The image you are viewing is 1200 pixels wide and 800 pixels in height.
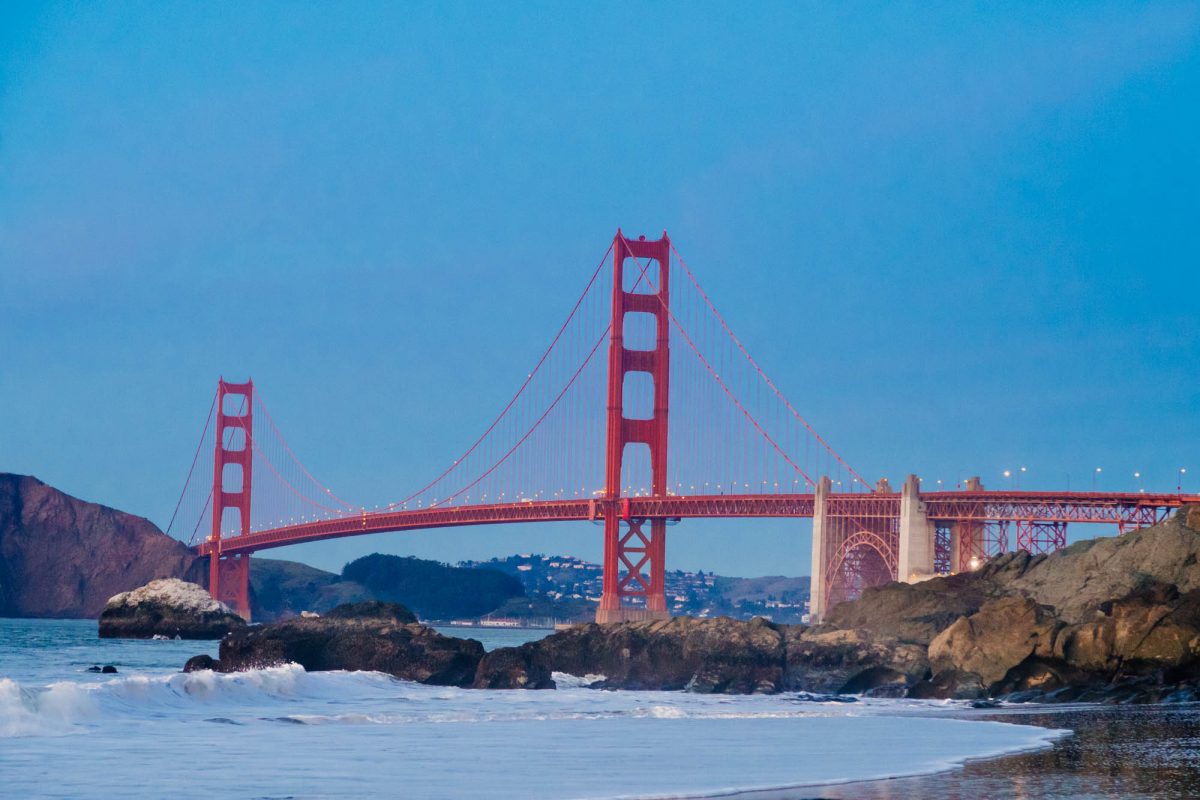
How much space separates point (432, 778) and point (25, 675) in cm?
2745

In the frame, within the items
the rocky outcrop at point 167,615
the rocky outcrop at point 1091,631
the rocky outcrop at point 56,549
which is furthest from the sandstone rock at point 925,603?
the rocky outcrop at point 56,549

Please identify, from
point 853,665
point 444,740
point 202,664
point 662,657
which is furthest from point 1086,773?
point 202,664

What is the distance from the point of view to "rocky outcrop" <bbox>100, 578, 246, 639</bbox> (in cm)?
7981

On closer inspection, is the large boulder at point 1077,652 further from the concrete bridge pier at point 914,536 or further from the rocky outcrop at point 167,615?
the rocky outcrop at point 167,615

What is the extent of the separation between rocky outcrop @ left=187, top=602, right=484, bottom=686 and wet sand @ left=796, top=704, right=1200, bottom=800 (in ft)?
55.4

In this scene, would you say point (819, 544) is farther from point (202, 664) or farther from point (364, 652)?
point (202, 664)

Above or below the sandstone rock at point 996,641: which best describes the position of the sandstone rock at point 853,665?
below

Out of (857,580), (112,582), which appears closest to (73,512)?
(112,582)

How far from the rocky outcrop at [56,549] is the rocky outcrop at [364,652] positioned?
95889 millimetres

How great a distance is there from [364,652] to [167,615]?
44.3m

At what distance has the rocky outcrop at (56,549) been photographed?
134m

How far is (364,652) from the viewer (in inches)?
1539

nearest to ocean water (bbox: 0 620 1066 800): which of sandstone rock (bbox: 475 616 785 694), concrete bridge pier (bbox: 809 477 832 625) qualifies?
sandstone rock (bbox: 475 616 785 694)

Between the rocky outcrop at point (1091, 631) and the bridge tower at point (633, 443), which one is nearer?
the rocky outcrop at point (1091, 631)
